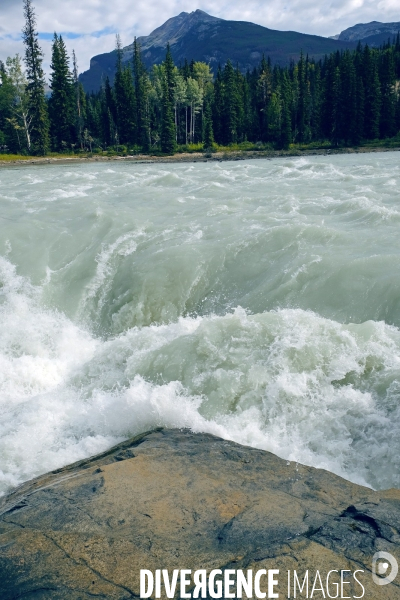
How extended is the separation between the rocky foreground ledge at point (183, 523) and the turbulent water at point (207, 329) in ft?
3.17

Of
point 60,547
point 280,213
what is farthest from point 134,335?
point 280,213

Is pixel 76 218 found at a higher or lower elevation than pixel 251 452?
higher

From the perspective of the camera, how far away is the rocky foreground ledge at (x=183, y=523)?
329cm

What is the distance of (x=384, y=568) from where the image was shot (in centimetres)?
333

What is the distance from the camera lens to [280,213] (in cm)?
1509

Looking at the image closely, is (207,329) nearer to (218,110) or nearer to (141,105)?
(141,105)

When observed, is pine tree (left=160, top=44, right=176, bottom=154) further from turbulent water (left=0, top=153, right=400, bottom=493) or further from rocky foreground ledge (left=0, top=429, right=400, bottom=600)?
rocky foreground ledge (left=0, top=429, right=400, bottom=600)

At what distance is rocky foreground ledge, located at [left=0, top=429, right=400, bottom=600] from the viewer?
3287mm

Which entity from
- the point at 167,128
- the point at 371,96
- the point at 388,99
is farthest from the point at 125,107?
the point at 388,99

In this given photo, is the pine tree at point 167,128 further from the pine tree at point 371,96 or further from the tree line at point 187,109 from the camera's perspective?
the pine tree at point 371,96

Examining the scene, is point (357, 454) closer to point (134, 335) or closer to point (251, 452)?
point (251, 452)

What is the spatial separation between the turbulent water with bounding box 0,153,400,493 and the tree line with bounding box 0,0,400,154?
51.1m

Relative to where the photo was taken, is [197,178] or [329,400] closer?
[329,400]

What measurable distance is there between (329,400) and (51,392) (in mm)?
4094
